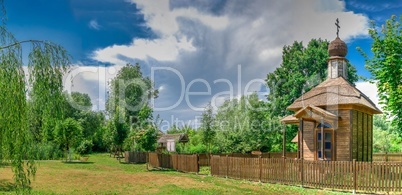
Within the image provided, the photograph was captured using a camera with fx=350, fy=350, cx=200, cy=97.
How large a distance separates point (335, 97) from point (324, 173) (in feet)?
21.6

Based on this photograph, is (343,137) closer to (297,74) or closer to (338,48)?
(338,48)

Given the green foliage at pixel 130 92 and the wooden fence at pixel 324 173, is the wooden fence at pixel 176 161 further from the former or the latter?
the green foliage at pixel 130 92

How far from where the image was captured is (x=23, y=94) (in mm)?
6801

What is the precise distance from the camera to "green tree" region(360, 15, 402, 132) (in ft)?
74.1

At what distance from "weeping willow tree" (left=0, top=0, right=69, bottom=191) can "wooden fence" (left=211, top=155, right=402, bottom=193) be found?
13.7 meters

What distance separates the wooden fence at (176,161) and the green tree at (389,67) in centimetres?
1369

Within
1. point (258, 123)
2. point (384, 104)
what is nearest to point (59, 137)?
point (258, 123)

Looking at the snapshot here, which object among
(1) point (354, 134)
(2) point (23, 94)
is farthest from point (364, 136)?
(2) point (23, 94)

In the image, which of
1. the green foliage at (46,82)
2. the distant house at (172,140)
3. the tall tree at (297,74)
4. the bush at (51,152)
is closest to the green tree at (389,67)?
the tall tree at (297,74)

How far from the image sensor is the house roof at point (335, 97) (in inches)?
845

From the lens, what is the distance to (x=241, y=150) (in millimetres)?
39344

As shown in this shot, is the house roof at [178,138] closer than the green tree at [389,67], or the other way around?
the green tree at [389,67]

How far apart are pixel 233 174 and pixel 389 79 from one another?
39.5ft

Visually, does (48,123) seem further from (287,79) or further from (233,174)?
(287,79)
